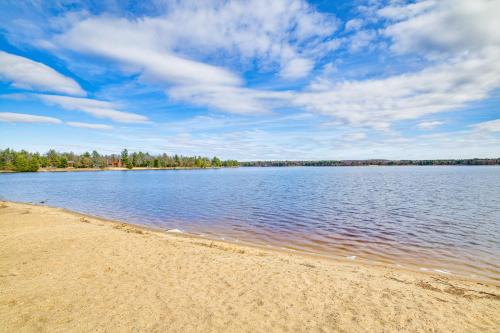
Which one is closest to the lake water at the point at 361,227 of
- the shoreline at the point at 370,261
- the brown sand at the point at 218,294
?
the shoreline at the point at 370,261

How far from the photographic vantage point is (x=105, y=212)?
29078 mm

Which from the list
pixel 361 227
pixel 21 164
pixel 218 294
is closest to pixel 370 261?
pixel 361 227

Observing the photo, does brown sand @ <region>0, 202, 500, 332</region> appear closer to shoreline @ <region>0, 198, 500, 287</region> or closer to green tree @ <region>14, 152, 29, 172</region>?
shoreline @ <region>0, 198, 500, 287</region>

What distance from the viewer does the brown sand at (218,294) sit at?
6840 millimetres

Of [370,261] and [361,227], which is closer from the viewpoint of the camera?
[370,261]

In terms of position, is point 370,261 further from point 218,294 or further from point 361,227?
point 218,294

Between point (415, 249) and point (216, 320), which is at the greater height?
point (216, 320)

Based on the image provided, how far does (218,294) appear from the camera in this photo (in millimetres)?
8508

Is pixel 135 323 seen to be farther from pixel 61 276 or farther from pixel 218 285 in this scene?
pixel 61 276

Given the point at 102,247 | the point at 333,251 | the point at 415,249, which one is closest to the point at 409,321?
the point at 333,251

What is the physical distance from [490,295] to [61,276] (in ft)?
49.8

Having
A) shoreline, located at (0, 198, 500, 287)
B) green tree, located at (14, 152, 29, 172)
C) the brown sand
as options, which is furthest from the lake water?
green tree, located at (14, 152, 29, 172)

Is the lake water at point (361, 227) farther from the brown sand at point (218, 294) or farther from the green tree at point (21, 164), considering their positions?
the green tree at point (21, 164)

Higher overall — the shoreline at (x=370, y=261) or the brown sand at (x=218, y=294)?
the brown sand at (x=218, y=294)
